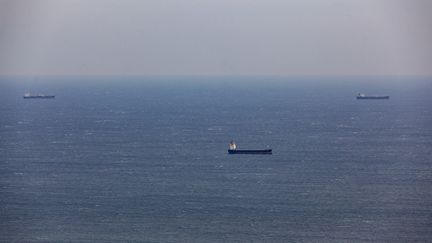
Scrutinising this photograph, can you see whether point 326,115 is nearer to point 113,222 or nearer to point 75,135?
point 75,135

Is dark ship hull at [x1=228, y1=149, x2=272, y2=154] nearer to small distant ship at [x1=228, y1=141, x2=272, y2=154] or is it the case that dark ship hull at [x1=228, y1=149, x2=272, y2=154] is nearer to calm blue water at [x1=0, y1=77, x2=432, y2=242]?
small distant ship at [x1=228, y1=141, x2=272, y2=154]

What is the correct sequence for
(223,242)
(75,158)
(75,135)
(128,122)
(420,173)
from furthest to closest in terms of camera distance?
(128,122), (75,135), (75,158), (420,173), (223,242)

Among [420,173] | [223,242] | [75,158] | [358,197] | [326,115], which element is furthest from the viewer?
[326,115]

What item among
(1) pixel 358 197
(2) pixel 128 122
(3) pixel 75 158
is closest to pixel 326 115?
(2) pixel 128 122

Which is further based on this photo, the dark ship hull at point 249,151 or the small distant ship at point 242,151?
the small distant ship at point 242,151

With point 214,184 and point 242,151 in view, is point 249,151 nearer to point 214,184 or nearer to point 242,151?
point 242,151

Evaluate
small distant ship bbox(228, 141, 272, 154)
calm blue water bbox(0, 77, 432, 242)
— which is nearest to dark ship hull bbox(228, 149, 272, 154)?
small distant ship bbox(228, 141, 272, 154)

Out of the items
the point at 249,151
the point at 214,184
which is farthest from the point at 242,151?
the point at 214,184

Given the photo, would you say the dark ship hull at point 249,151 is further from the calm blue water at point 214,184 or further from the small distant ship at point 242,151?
the calm blue water at point 214,184

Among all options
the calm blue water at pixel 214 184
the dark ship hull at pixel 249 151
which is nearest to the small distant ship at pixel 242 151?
the dark ship hull at pixel 249 151

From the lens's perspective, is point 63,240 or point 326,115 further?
point 326,115
